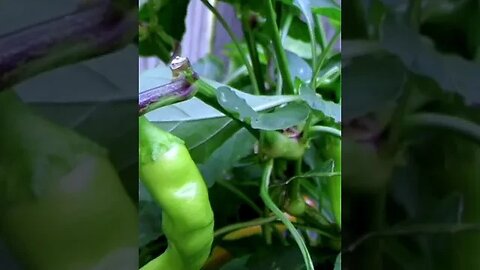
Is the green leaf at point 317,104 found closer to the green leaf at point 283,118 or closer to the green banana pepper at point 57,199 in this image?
the green leaf at point 283,118

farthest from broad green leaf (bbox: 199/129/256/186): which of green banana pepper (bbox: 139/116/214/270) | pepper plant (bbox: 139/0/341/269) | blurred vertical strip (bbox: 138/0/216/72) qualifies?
blurred vertical strip (bbox: 138/0/216/72)

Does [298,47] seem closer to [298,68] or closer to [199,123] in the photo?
[298,68]

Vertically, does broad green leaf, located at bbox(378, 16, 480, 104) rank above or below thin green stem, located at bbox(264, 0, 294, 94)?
above

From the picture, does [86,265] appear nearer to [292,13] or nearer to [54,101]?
[54,101]

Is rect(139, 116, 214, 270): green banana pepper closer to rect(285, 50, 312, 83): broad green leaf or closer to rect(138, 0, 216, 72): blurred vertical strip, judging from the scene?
rect(285, 50, 312, 83): broad green leaf

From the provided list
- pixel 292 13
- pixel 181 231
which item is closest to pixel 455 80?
pixel 181 231

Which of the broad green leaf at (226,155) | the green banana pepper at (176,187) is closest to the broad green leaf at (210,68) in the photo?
the broad green leaf at (226,155)

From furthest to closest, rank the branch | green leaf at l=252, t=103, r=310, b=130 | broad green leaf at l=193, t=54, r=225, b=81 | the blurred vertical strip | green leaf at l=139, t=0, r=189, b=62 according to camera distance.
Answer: the blurred vertical strip → broad green leaf at l=193, t=54, r=225, b=81 → green leaf at l=139, t=0, r=189, b=62 → green leaf at l=252, t=103, r=310, b=130 → the branch
